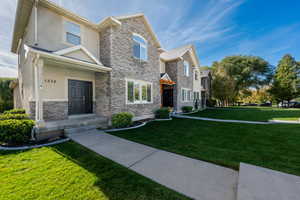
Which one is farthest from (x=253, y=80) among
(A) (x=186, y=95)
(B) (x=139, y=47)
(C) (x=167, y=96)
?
(B) (x=139, y=47)

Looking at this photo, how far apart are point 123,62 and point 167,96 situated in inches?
302

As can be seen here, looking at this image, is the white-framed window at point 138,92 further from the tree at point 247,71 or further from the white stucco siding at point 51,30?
the tree at point 247,71

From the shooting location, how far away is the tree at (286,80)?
25297 millimetres

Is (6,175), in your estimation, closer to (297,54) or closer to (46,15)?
(46,15)

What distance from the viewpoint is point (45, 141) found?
16.8 feet

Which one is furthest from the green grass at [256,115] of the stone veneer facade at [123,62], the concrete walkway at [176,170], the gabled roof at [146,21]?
the concrete walkway at [176,170]

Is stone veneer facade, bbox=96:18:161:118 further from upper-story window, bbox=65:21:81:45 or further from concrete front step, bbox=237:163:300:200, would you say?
concrete front step, bbox=237:163:300:200

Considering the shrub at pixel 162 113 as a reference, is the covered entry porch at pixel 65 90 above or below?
above

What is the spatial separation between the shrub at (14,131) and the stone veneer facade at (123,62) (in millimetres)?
3808

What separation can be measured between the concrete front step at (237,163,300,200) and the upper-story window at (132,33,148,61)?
29.4ft

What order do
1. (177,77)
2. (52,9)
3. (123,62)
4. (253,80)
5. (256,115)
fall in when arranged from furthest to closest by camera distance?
1. (253,80)
2. (177,77)
3. (256,115)
4. (123,62)
5. (52,9)

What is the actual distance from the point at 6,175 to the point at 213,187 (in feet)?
15.5

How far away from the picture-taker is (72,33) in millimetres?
7445

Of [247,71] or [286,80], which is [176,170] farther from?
[247,71]
